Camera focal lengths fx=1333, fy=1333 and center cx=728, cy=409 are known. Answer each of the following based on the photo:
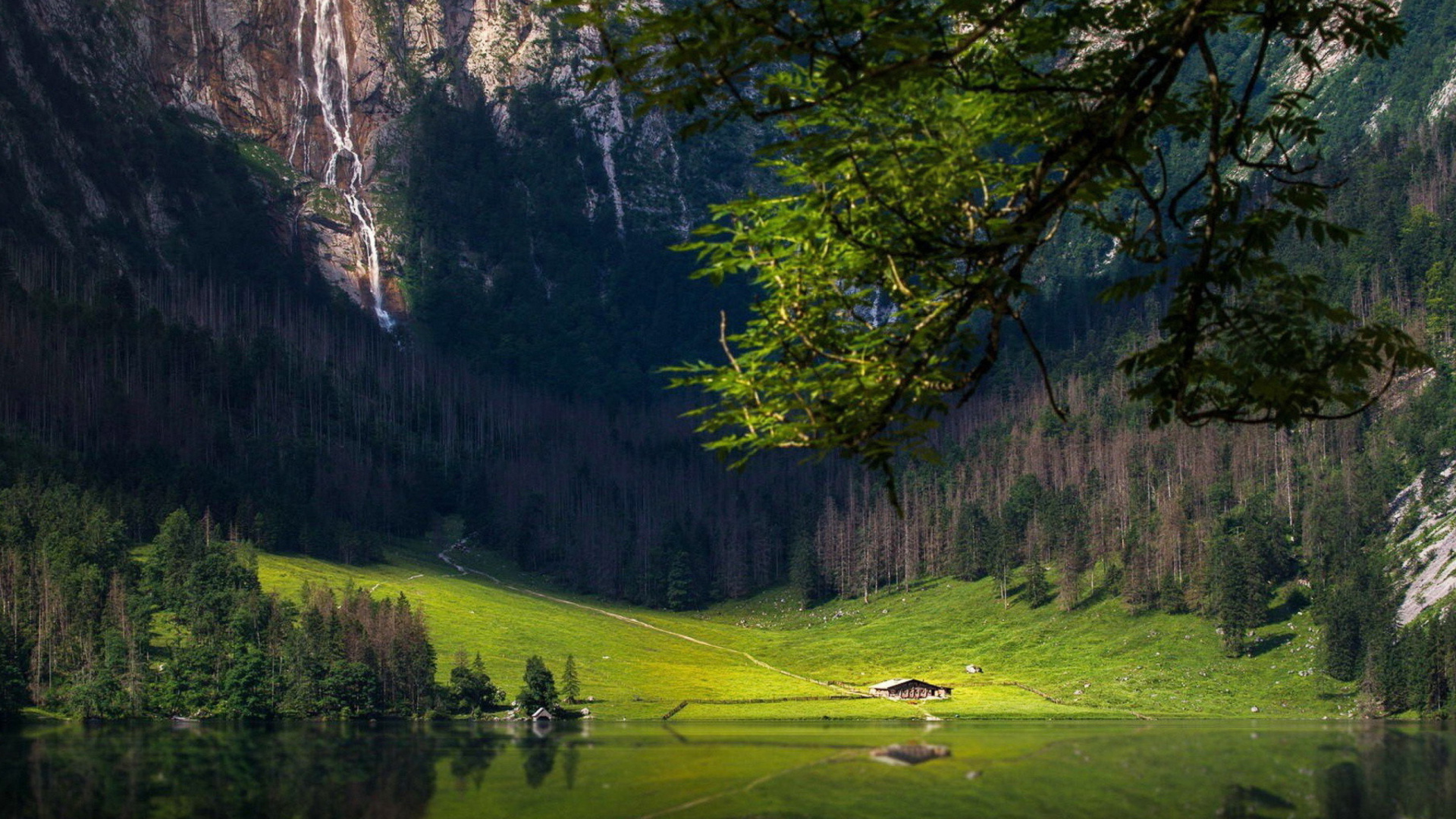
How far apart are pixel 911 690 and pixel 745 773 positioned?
78.3 m

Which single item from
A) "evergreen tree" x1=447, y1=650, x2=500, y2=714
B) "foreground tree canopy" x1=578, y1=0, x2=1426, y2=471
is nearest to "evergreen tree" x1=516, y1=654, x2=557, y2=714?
"evergreen tree" x1=447, y1=650, x2=500, y2=714

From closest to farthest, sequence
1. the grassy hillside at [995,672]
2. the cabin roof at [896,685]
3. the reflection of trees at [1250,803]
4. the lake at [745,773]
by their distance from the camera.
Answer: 1. the reflection of trees at [1250,803]
2. the lake at [745,773]
3. the grassy hillside at [995,672]
4. the cabin roof at [896,685]

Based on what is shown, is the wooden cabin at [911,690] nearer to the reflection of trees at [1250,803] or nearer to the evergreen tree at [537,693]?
the evergreen tree at [537,693]

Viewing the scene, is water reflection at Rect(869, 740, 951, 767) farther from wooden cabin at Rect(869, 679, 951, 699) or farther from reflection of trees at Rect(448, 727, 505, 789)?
wooden cabin at Rect(869, 679, 951, 699)

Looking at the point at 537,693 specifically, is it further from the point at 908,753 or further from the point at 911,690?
the point at 908,753

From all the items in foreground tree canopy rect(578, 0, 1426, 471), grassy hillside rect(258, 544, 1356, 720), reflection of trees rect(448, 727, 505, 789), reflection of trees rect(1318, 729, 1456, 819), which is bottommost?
grassy hillside rect(258, 544, 1356, 720)

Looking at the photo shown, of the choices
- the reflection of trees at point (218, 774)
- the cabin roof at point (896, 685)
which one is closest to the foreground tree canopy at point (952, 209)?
the reflection of trees at point (218, 774)

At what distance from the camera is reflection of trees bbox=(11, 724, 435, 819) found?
71.8 meters

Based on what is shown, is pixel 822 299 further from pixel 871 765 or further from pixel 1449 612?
pixel 1449 612

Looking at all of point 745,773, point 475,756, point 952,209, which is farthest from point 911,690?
point 952,209

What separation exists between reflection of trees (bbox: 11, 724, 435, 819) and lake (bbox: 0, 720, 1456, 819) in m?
0.29

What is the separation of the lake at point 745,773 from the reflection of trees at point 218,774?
293 millimetres

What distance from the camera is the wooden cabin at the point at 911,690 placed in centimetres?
15712

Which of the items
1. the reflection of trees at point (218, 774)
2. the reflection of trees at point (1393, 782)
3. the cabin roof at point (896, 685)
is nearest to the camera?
the reflection of trees at point (1393, 782)
